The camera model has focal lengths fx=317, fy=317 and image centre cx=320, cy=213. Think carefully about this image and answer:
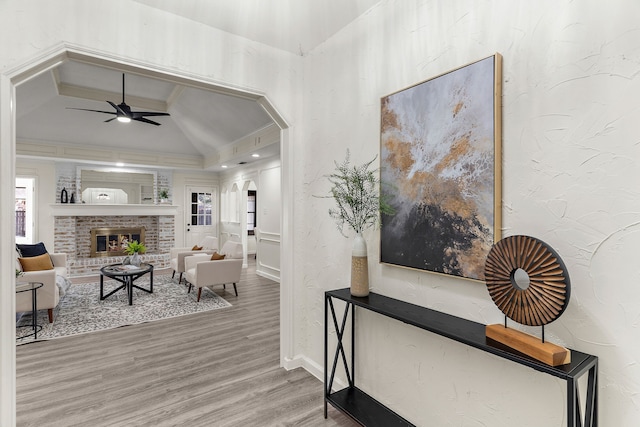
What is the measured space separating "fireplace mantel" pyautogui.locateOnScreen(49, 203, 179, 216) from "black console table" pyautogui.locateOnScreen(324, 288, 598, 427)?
7041 mm

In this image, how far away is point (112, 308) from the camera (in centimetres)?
450

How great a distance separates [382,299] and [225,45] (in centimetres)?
222

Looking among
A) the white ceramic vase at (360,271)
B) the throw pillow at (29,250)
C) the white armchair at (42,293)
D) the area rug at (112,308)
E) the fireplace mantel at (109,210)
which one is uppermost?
the fireplace mantel at (109,210)

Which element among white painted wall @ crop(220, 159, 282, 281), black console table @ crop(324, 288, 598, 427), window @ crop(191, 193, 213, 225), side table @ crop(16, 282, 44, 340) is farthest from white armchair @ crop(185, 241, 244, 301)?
window @ crop(191, 193, 213, 225)

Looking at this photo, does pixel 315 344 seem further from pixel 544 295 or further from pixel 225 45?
pixel 225 45

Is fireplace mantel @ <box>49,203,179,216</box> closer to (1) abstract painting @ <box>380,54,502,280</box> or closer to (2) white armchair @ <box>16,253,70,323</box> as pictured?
(2) white armchair @ <box>16,253,70,323</box>

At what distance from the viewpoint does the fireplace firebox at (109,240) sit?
7473 mm

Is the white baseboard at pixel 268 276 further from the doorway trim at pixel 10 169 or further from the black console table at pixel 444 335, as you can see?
the doorway trim at pixel 10 169

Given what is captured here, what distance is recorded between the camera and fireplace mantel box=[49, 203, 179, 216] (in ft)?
22.5

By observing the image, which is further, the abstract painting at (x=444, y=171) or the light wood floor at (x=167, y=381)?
the light wood floor at (x=167, y=381)

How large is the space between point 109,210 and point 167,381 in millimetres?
6184

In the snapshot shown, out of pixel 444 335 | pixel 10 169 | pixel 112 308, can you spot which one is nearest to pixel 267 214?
pixel 112 308

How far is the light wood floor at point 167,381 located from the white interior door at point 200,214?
509 centimetres

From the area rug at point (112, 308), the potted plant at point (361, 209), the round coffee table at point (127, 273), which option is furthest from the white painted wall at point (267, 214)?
the potted plant at point (361, 209)
